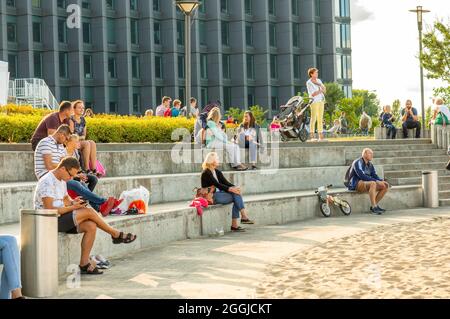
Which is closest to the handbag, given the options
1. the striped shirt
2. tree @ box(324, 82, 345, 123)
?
the striped shirt

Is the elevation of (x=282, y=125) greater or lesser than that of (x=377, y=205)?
greater

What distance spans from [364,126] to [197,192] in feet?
85.9

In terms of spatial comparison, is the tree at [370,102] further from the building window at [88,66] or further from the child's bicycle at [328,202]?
the child's bicycle at [328,202]

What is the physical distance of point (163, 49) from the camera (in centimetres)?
8188

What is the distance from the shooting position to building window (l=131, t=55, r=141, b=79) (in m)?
80.2

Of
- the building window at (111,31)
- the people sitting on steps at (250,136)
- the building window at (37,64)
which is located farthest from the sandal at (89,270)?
the building window at (111,31)

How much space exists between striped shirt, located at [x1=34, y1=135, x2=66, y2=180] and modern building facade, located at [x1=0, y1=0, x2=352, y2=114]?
198 ft

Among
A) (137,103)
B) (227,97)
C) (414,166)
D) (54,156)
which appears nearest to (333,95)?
(227,97)

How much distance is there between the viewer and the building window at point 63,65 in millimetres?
75688

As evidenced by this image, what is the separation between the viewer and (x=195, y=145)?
21.2 metres

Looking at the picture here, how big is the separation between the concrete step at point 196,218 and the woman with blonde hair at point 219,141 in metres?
1.23

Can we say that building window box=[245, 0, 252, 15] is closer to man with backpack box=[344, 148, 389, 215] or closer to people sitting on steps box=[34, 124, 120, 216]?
man with backpack box=[344, 148, 389, 215]
